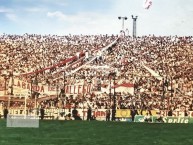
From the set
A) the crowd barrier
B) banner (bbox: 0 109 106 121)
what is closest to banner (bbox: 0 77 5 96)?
the crowd barrier

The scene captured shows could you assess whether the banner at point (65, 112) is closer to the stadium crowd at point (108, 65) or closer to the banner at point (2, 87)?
the stadium crowd at point (108, 65)

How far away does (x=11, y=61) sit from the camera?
76062mm

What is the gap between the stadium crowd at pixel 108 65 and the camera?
2398 inches

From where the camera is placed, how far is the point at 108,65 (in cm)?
7488

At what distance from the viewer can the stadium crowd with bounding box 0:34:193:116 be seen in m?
60.9

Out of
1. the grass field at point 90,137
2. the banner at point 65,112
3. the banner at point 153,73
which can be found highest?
the banner at point 153,73

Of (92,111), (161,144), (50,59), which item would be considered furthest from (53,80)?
(161,144)

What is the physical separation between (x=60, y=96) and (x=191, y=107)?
12835 mm

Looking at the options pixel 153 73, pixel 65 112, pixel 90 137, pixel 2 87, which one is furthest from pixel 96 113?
pixel 90 137

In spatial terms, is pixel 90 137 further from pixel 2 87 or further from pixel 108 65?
pixel 108 65

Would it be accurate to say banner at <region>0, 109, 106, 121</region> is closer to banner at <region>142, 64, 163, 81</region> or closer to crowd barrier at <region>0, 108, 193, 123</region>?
crowd barrier at <region>0, 108, 193, 123</region>

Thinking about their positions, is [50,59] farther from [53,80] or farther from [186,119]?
[186,119]

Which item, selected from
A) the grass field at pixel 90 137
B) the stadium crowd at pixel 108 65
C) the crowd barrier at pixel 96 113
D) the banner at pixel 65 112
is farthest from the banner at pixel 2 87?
the grass field at pixel 90 137

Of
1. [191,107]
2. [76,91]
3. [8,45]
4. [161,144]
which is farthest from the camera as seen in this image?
[8,45]
